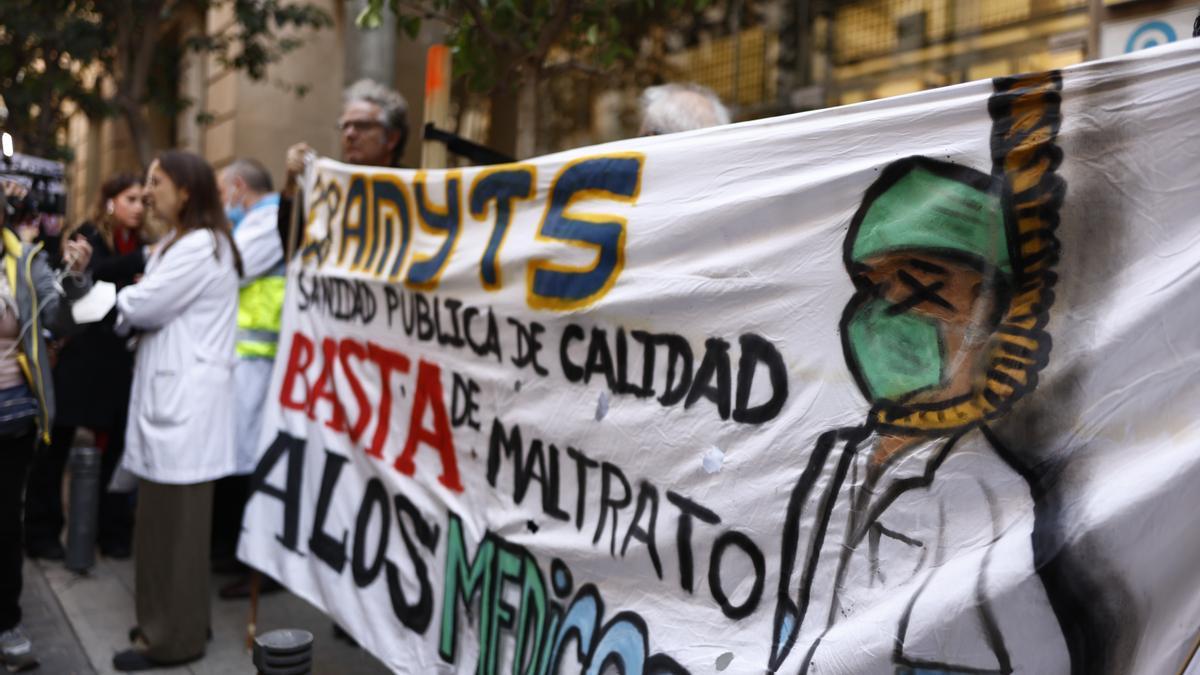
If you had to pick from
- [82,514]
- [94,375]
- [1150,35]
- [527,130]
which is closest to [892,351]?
[1150,35]

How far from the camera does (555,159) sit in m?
3.01

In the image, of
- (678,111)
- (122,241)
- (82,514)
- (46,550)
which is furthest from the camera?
(122,241)

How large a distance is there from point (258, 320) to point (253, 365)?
185 millimetres

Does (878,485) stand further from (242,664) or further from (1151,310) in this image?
(242,664)

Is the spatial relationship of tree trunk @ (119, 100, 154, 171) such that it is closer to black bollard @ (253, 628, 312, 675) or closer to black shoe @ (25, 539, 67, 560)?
black shoe @ (25, 539, 67, 560)

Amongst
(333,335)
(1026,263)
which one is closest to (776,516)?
(1026,263)

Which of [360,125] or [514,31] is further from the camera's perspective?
[514,31]

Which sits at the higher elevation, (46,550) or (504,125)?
(504,125)

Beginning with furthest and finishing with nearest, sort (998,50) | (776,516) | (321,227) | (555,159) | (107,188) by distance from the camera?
(998,50) < (107,188) < (321,227) < (555,159) < (776,516)

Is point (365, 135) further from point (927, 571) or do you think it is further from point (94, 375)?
point (927, 571)

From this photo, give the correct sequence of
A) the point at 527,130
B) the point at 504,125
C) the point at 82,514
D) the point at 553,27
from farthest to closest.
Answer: the point at 527,130, the point at 504,125, the point at 82,514, the point at 553,27

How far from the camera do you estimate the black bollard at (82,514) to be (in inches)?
204

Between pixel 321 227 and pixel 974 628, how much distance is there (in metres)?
2.96

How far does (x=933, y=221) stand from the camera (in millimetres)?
2061
